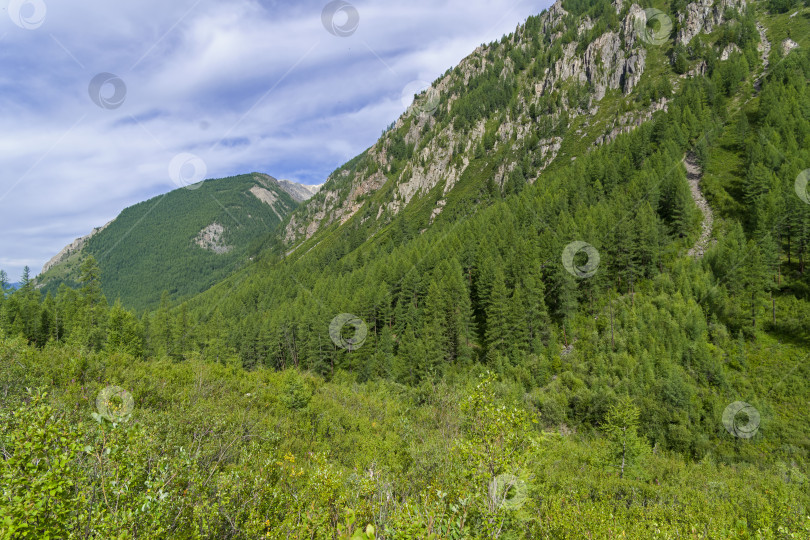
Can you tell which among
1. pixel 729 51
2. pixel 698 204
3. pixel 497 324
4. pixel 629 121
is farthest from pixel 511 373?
pixel 729 51

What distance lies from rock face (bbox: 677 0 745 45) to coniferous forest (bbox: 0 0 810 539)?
13.9 meters

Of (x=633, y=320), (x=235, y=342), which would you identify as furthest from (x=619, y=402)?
(x=235, y=342)

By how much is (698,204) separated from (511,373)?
71591 mm

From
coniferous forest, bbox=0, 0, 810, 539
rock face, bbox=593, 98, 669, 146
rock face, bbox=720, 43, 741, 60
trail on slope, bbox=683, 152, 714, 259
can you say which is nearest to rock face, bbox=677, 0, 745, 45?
coniferous forest, bbox=0, 0, 810, 539

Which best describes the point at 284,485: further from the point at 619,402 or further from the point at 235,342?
the point at 235,342

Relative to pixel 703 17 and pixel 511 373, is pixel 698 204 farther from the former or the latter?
pixel 703 17

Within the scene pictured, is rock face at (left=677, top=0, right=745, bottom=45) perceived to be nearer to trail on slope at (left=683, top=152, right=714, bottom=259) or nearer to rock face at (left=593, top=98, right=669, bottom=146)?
rock face at (left=593, top=98, right=669, bottom=146)

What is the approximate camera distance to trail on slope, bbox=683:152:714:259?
7419 cm

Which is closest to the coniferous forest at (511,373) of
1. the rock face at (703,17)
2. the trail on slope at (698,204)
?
the trail on slope at (698,204)

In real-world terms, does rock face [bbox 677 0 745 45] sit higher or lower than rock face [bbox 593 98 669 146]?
higher

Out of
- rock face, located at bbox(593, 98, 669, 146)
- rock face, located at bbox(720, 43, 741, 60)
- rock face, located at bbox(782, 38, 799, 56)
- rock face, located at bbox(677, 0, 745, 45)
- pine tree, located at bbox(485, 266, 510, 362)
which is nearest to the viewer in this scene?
pine tree, located at bbox(485, 266, 510, 362)

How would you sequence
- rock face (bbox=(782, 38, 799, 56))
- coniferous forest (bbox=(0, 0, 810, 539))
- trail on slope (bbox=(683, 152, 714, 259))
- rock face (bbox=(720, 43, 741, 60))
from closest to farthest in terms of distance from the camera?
1. coniferous forest (bbox=(0, 0, 810, 539))
2. trail on slope (bbox=(683, 152, 714, 259))
3. rock face (bbox=(782, 38, 799, 56))
4. rock face (bbox=(720, 43, 741, 60))

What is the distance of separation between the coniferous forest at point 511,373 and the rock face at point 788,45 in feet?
15.5

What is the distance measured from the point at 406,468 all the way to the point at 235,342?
81139 mm
